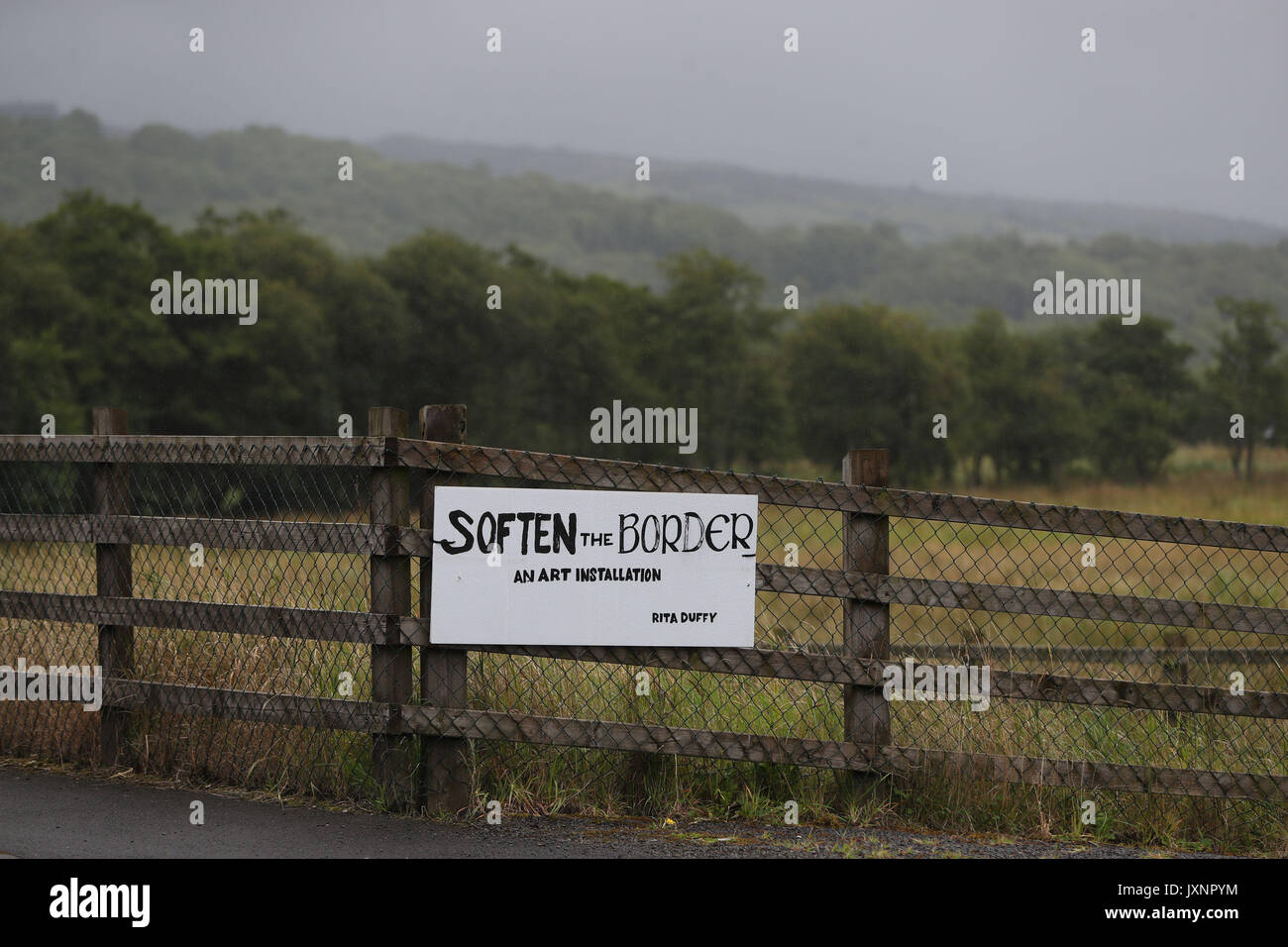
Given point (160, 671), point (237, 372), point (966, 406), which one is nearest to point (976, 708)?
point (160, 671)

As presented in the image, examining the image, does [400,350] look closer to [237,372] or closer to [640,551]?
[237,372]

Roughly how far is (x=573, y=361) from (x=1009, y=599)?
70535mm

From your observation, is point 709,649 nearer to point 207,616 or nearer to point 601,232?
point 207,616

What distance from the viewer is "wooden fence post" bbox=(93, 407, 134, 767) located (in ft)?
23.0

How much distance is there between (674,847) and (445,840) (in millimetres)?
1024

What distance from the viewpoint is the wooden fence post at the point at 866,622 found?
634 centimetres

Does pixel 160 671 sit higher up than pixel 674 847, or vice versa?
pixel 160 671

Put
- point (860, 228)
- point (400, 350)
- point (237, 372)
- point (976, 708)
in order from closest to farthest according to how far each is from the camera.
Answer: point (976, 708)
point (237, 372)
point (400, 350)
point (860, 228)

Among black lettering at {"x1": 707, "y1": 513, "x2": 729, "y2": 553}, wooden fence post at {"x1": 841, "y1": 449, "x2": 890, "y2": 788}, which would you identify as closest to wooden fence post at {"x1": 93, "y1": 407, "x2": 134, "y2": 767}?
black lettering at {"x1": 707, "y1": 513, "x2": 729, "y2": 553}

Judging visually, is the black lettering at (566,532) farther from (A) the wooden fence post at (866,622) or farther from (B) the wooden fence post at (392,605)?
(A) the wooden fence post at (866,622)

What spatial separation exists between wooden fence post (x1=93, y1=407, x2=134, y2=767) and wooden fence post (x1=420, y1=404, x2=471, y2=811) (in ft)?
6.25

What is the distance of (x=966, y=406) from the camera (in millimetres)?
79562

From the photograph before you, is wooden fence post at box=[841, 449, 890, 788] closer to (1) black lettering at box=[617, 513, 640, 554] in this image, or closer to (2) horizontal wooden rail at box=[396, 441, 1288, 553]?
(2) horizontal wooden rail at box=[396, 441, 1288, 553]

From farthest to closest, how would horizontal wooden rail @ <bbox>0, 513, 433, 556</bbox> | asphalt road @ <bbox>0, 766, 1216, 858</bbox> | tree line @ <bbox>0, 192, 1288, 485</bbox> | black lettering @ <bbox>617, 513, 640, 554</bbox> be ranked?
tree line @ <bbox>0, 192, 1288, 485</bbox> < black lettering @ <bbox>617, 513, 640, 554</bbox> < horizontal wooden rail @ <bbox>0, 513, 433, 556</bbox> < asphalt road @ <bbox>0, 766, 1216, 858</bbox>
